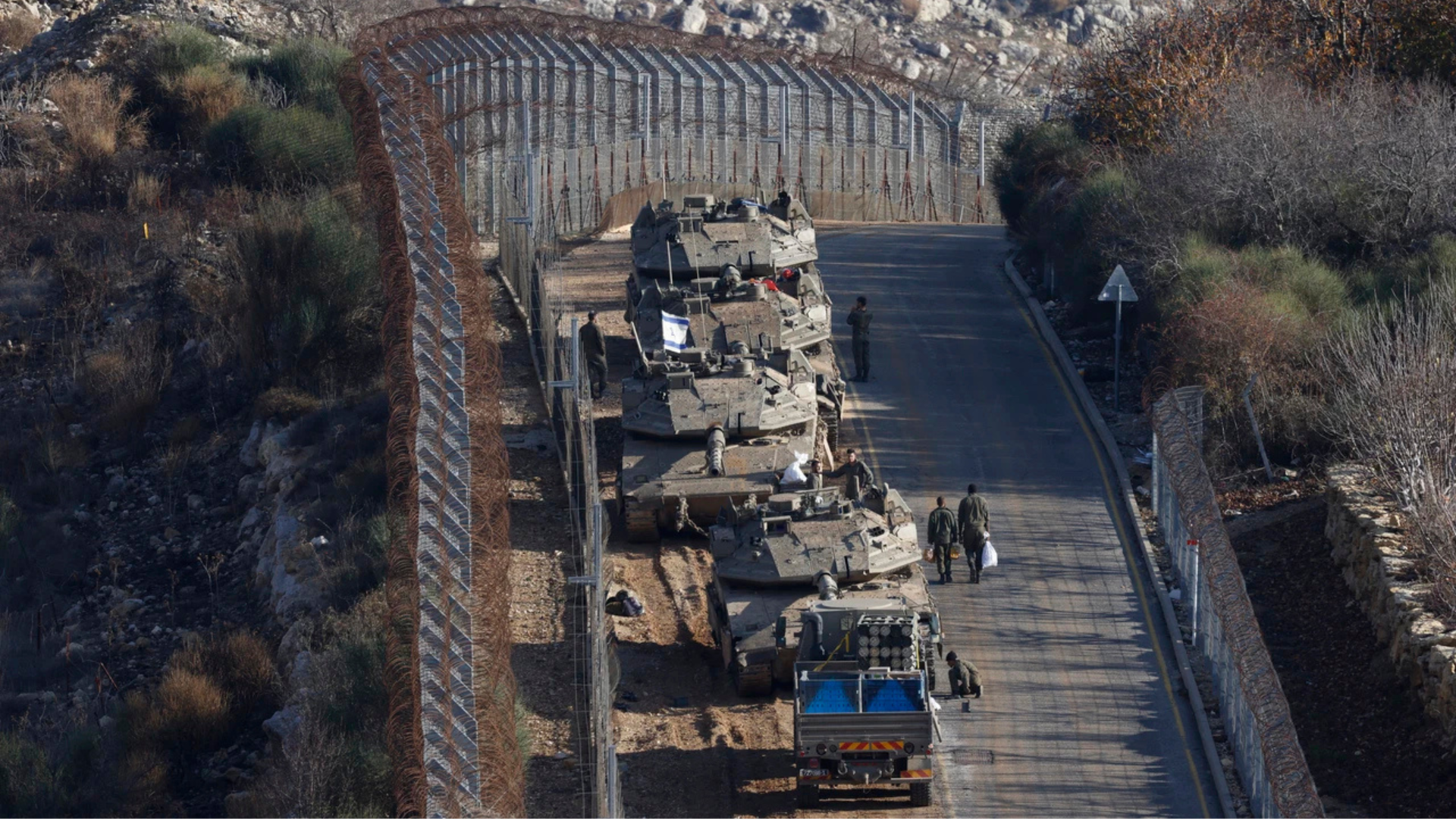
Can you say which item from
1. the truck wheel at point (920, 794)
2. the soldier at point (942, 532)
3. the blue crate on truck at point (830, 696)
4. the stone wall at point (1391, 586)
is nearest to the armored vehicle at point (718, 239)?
the soldier at point (942, 532)

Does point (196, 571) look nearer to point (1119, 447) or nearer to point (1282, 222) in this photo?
point (1119, 447)

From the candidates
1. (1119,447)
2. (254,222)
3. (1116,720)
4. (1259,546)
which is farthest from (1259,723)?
(254,222)

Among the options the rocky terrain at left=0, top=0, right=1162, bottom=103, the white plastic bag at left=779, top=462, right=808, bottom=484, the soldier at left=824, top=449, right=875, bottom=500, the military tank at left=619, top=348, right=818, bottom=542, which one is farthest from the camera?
the rocky terrain at left=0, top=0, right=1162, bottom=103

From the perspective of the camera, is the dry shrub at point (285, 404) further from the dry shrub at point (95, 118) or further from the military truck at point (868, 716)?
the military truck at point (868, 716)

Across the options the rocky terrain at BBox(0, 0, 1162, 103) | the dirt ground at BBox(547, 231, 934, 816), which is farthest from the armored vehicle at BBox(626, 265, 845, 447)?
the rocky terrain at BBox(0, 0, 1162, 103)

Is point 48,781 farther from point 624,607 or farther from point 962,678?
point 962,678

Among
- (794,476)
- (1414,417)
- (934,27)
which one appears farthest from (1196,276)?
(934,27)

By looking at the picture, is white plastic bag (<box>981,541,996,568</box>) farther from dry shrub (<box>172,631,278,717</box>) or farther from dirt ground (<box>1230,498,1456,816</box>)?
dry shrub (<box>172,631,278,717</box>)
